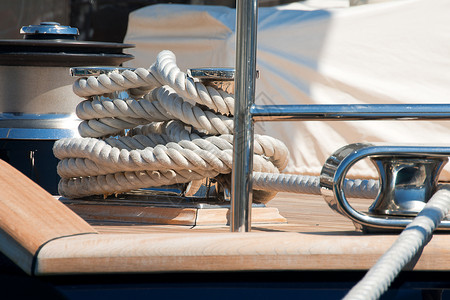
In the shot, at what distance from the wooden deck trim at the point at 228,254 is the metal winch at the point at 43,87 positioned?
2.91ft

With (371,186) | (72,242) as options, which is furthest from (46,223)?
(371,186)

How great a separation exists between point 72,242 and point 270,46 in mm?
2730

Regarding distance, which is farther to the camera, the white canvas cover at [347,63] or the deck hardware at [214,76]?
the white canvas cover at [347,63]

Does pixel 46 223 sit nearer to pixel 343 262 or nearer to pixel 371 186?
pixel 343 262

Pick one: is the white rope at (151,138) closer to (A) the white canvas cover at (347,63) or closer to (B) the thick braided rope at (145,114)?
(B) the thick braided rope at (145,114)

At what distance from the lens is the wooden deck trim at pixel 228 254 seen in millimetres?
687

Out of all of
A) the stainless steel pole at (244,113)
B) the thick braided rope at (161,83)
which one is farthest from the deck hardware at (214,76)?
the stainless steel pole at (244,113)

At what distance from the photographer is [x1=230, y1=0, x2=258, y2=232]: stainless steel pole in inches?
32.5

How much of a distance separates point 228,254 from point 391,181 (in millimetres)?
211

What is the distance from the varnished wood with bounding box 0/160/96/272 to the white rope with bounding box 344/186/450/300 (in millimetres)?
363

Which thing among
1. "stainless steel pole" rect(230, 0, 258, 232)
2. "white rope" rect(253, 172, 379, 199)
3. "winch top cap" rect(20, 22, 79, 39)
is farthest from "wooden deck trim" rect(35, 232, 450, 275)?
"winch top cap" rect(20, 22, 79, 39)

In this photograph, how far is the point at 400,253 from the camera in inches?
22.6

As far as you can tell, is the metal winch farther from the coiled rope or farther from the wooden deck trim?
the wooden deck trim

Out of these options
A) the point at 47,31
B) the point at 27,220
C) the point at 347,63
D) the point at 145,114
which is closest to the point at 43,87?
the point at 47,31
